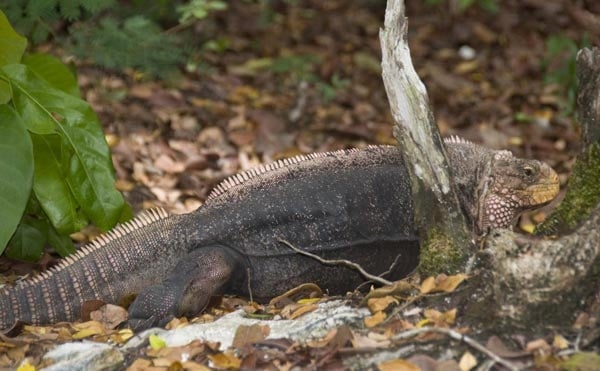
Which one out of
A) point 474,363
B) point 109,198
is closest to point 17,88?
point 109,198

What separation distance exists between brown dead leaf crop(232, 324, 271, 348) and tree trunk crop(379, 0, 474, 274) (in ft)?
3.12

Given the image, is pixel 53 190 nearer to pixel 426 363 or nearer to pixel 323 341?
pixel 323 341

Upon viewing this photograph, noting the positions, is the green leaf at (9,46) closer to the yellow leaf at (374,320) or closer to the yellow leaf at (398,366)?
the yellow leaf at (374,320)

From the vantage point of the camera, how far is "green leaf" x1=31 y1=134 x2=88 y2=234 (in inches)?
255

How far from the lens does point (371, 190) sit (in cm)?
632

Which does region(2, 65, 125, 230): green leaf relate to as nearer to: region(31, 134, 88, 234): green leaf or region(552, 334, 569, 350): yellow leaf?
region(31, 134, 88, 234): green leaf

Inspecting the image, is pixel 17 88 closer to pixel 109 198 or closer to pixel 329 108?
pixel 109 198

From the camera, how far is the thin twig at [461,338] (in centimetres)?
427

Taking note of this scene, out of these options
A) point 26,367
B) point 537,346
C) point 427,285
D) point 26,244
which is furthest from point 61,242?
point 537,346

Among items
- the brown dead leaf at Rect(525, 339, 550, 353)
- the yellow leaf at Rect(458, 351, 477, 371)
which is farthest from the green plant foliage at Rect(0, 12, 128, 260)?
the brown dead leaf at Rect(525, 339, 550, 353)

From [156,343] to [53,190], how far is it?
1.95 metres

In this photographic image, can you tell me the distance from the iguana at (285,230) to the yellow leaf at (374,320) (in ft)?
4.14

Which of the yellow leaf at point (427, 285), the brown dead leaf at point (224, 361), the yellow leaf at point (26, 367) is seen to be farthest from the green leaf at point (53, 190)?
the yellow leaf at point (427, 285)

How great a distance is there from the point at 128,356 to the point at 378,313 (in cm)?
130
